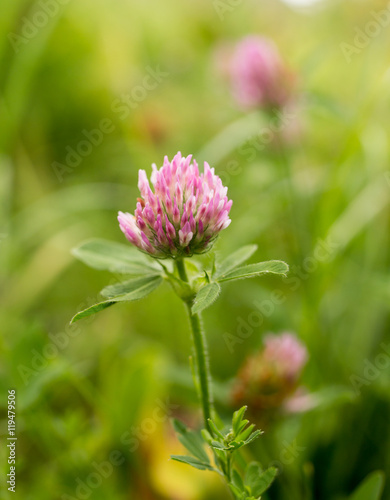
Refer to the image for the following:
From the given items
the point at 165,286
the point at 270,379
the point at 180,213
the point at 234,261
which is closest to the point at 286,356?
the point at 270,379

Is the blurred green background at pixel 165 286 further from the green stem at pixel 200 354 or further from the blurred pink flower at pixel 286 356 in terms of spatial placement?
the green stem at pixel 200 354

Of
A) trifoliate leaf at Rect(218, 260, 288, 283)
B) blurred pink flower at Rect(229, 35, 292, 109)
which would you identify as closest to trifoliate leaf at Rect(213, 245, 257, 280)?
trifoliate leaf at Rect(218, 260, 288, 283)

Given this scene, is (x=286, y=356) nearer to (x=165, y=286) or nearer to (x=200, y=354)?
(x=200, y=354)

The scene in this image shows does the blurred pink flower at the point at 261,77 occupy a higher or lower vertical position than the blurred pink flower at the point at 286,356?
higher

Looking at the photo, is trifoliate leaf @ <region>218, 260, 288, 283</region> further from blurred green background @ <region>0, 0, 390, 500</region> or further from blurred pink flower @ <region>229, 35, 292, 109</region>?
blurred pink flower @ <region>229, 35, 292, 109</region>

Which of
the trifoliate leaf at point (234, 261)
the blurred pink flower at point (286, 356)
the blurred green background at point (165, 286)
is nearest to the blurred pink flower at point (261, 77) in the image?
the blurred green background at point (165, 286)

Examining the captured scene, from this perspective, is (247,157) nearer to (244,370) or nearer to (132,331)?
(132,331)

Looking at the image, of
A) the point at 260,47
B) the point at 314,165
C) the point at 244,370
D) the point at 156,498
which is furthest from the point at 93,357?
the point at 314,165

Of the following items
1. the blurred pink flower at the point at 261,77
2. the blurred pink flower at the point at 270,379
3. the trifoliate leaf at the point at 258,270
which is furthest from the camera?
the blurred pink flower at the point at 261,77
